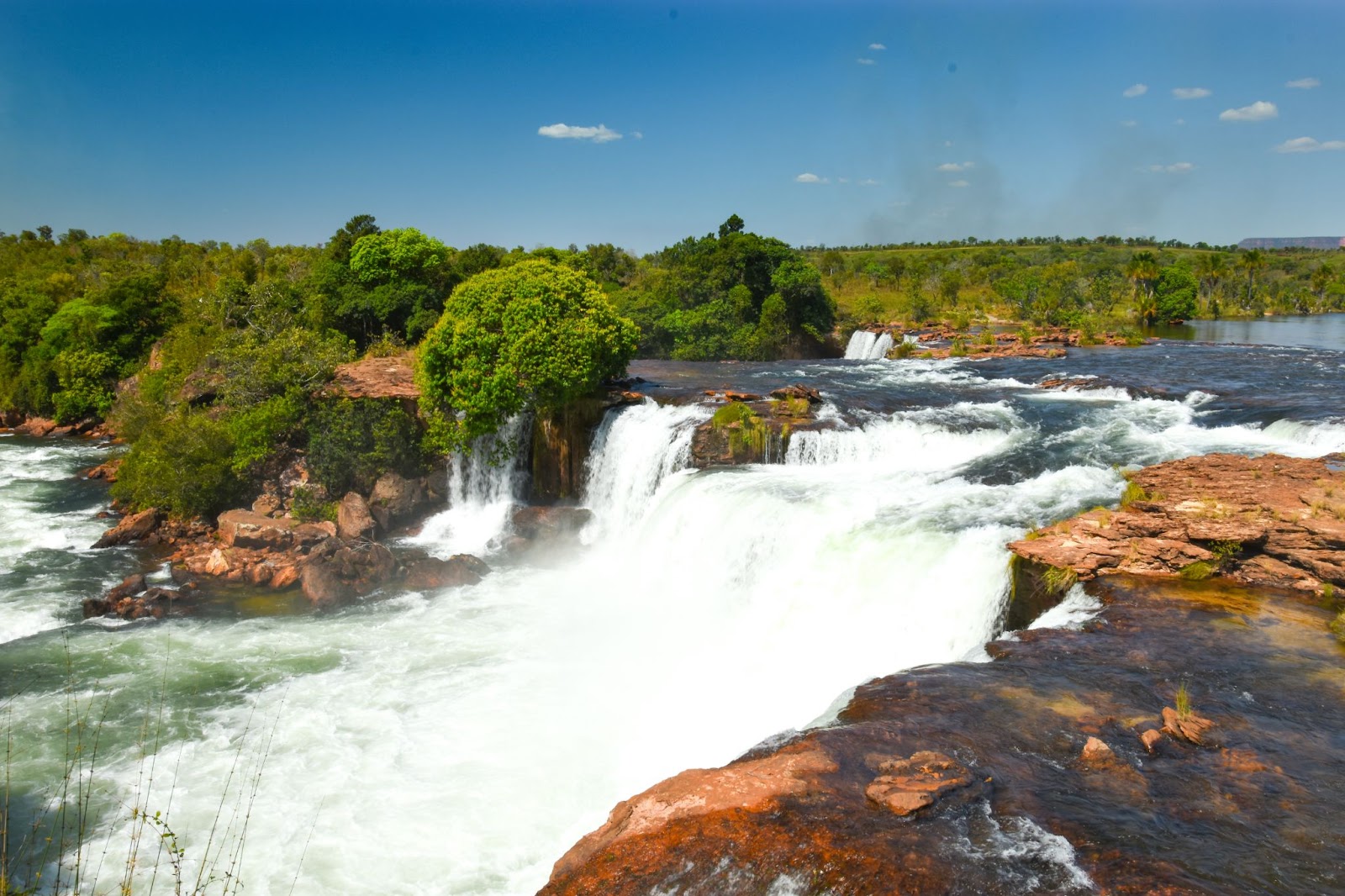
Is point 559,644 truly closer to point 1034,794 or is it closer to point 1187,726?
point 1034,794

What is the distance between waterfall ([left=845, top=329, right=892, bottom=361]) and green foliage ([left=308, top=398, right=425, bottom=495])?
25.2m

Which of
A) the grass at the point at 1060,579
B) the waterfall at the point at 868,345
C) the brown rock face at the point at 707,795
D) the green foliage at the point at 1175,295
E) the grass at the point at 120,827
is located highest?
the green foliage at the point at 1175,295

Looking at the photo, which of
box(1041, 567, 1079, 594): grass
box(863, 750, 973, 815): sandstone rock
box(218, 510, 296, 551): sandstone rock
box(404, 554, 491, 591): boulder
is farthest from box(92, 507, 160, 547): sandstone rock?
box(1041, 567, 1079, 594): grass

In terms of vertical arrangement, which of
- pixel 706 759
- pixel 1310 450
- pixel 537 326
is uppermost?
pixel 537 326

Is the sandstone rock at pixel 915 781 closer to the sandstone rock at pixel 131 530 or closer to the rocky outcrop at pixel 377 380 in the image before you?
the rocky outcrop at pixel 377 380

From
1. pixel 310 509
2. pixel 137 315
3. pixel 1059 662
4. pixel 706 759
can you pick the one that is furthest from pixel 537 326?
pixel 137 315

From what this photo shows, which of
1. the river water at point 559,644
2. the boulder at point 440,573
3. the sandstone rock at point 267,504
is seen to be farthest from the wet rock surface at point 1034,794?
the sandstone rock at point 267,504

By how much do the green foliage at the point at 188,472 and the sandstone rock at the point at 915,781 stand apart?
22.6m

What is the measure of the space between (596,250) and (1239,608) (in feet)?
193

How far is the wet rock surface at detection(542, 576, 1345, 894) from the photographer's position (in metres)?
6.65

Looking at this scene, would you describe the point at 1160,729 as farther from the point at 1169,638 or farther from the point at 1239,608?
the point at 1239,608

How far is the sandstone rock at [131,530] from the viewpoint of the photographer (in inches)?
898

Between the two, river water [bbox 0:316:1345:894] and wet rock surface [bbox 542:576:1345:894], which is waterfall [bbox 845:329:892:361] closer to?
river water [bbox 0:316:1345:894]

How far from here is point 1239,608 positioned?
11.6 meters
